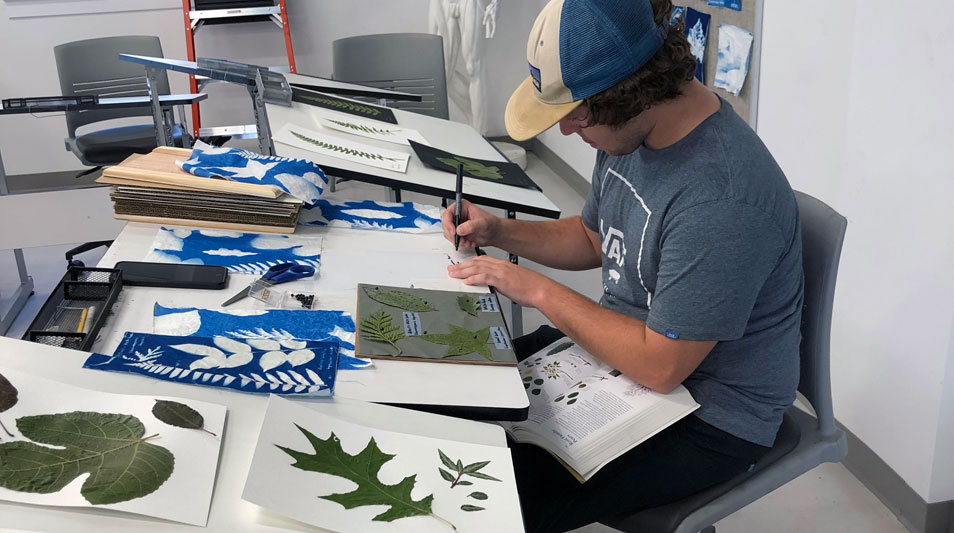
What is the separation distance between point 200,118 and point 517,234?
11.8 ft

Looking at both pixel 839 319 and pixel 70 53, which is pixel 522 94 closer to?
pixel 839 319

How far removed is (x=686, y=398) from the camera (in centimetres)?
120

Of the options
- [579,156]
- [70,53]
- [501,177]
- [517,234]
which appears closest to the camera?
[517,234]

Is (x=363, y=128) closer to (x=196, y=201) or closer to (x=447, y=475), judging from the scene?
(x=196, y=201)

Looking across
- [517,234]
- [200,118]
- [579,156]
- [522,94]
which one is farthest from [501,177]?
[200,118]

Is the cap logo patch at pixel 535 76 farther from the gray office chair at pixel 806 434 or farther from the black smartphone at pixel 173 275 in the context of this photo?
the black smartphone at pixel 173 275

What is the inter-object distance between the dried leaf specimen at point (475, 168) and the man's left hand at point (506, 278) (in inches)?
25.2

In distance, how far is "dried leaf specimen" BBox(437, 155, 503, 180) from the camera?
204 centimetres

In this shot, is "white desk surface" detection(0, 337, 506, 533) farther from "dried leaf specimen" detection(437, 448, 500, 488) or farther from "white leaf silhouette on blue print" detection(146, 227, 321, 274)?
"white leaf silhouette on blue print" detection(146, 227, 321, 274)

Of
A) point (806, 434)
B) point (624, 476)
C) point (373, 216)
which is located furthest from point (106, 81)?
point (806, 434)

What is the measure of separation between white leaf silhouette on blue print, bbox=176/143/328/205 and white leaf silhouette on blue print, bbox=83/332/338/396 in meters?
0.56

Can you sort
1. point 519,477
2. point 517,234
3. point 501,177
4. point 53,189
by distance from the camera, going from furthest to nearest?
point 53,189 → point 501,177 → point 517,234 → point 519,477

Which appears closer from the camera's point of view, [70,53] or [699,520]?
[699,520]

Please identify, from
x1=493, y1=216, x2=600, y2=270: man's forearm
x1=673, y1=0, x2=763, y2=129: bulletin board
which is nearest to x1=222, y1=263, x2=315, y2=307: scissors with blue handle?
x1=493, y1=216, x2=600, y2=270: man's forearm
